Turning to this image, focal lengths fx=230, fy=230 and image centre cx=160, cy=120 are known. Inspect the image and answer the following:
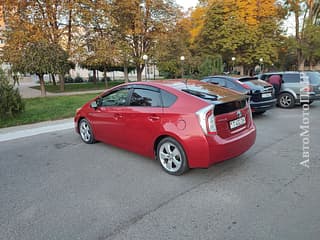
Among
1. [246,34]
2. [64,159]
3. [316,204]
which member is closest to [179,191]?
[316,204]

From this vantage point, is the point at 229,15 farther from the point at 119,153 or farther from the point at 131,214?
the point at 131,214

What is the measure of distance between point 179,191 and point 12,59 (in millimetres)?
15234

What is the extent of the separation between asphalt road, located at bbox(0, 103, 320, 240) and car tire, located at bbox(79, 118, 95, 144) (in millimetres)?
505

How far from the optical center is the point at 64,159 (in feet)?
14.5

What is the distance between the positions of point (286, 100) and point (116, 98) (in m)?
7.79

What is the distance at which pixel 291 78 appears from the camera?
368 inches

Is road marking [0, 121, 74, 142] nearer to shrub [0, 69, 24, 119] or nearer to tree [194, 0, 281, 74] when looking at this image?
shrub [0, 69, 24, 119]

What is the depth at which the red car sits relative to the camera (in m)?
3.23

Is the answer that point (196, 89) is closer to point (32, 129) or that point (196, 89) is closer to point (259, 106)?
point (259, 106)

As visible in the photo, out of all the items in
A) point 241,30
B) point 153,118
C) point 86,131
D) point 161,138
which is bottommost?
point 86,131

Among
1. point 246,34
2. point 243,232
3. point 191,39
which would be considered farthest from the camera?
point 191,39

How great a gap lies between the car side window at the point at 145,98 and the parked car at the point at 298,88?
7.60m

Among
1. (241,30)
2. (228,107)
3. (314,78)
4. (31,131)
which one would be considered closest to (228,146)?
(228,107)

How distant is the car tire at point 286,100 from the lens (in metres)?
9.32
